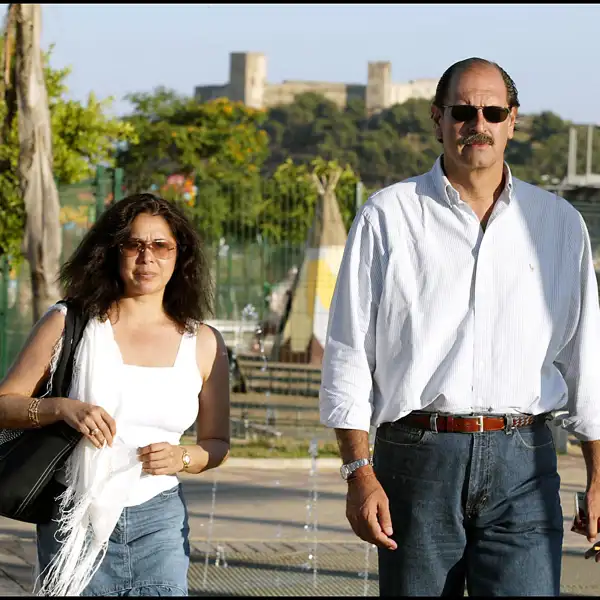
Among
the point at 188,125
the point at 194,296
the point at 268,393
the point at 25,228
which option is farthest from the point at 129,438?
the point at 188,125

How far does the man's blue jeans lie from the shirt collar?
63cm

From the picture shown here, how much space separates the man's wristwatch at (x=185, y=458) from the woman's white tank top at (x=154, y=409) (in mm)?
43

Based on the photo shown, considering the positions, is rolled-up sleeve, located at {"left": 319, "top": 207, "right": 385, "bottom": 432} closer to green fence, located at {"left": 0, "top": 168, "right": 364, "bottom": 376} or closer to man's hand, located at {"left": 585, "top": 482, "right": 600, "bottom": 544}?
man's hand, located at {"left": 585, "top": 482, "right": 600, "bottom": 544}

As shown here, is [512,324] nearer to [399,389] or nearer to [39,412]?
[399,389]

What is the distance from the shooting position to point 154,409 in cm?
387

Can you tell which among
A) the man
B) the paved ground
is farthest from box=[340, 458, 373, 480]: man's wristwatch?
the paved ground

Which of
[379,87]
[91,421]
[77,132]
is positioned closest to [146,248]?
[91,421]

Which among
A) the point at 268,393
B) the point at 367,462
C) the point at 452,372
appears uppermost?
the point at 452,372

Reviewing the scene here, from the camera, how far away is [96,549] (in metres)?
3.75

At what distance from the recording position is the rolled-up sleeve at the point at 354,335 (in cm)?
365

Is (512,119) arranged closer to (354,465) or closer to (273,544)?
(354,465)

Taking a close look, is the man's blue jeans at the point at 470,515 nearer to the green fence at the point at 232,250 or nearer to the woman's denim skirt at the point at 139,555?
the woman's denim skirt at the point at 139,555

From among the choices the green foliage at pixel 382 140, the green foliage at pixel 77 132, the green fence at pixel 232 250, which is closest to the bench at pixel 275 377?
the green fence at pixel 232 250

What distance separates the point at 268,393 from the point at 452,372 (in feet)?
35.0
